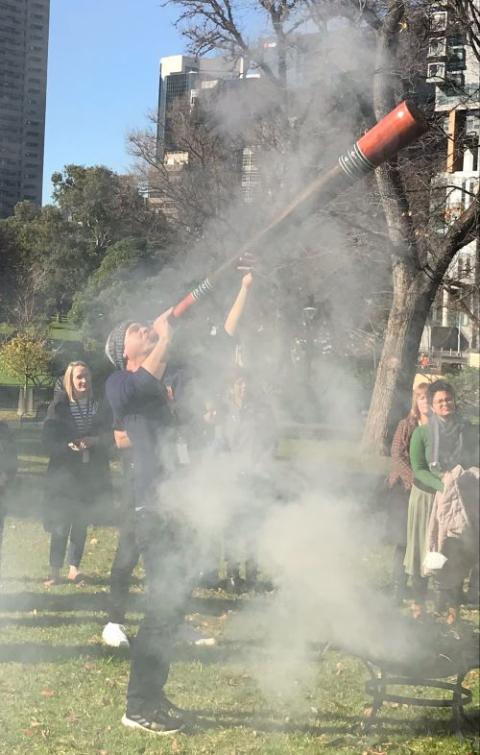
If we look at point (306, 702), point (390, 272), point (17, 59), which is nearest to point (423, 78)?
point (390, 272)

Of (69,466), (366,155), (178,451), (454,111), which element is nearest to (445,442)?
(178,451)

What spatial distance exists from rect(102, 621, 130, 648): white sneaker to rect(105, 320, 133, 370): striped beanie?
1.77 metres

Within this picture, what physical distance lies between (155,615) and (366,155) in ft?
8.24

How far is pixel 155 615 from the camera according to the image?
13.6 ft

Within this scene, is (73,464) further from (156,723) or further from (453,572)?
(453,572)

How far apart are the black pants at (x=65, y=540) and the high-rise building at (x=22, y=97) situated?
3.37 metres

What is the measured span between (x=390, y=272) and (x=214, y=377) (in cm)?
306

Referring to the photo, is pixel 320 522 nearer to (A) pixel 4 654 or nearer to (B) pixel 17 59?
(A) pixel 4 654

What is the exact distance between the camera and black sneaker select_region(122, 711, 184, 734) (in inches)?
160

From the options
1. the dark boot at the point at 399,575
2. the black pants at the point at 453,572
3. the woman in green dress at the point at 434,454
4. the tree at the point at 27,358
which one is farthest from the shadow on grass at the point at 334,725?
the tree at the point at 27,358

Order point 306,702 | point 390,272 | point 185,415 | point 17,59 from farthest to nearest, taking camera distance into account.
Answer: point 390,272
point 185,415
point 306,702
point 17,59

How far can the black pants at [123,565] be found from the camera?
4708 millimetres

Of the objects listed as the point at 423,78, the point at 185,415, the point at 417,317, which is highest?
the point at 423,78

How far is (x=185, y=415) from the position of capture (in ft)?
17.8
